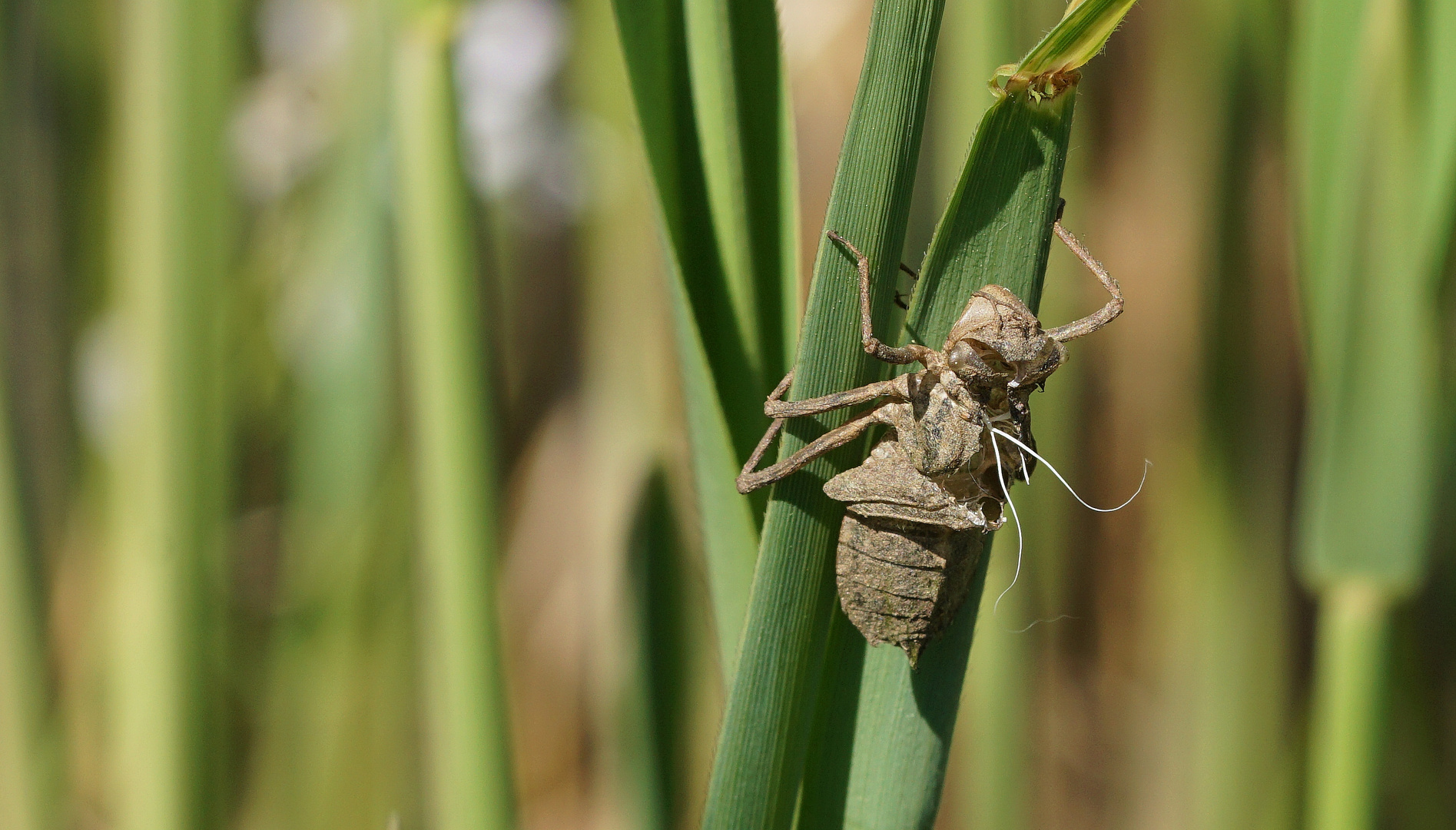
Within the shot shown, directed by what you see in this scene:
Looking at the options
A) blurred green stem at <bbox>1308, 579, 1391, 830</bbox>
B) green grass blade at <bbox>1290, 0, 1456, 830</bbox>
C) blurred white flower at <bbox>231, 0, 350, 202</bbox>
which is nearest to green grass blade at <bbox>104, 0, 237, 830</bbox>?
blurred white flower at <bbox>231, 0, 350, 202</bbox>

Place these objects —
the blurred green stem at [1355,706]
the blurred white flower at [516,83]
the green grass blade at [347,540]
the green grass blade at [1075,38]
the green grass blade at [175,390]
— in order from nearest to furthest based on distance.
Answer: the green grass blade at [1075,38], the green grass blade at [175,390], the blurred green stem at [1355,706], the green grass blade at [347,540], the blurred white flower at [516,83]

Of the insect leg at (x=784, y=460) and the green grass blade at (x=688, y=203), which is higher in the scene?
the green grass blade at (x=688, y=203)

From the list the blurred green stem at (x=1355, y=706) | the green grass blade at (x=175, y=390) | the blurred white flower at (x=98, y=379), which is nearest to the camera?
the green grass blade at (x=175, y=390)

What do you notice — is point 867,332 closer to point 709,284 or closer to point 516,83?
point 709,284

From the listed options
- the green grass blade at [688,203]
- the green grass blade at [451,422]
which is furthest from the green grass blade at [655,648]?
the green grass blade at [688,203]

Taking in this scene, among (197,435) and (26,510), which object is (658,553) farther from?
(26,510)

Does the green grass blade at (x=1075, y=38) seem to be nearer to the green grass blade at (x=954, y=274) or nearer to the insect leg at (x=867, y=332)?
the green grass blade at (x=954, y=274)
